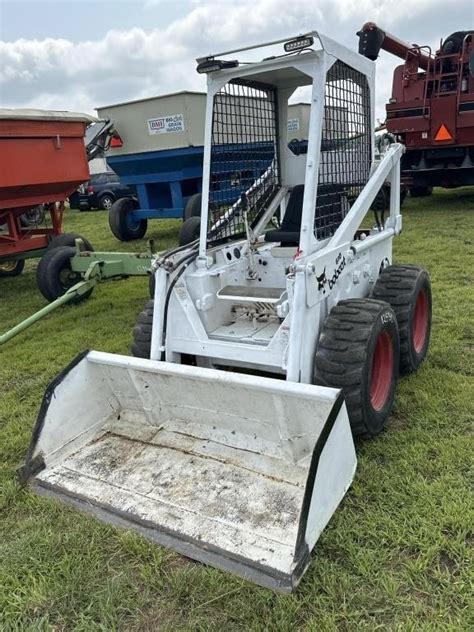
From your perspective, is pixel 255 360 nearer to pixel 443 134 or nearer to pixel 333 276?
pixel 333 276

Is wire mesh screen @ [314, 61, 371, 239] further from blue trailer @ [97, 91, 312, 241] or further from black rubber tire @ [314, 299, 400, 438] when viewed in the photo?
blue trailer @ [97, 91, 312, 241]

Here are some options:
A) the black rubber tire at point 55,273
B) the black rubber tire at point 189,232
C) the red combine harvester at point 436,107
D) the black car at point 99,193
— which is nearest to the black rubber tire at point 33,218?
the black rubber tire at point 55,273

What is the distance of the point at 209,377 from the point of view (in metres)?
2.67

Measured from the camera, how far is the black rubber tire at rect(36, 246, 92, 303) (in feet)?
19.0

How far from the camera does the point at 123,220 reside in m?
9.96

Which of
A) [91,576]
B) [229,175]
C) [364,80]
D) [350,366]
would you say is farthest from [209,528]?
[364,80]

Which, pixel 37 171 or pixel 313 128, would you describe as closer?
pixel 313 128

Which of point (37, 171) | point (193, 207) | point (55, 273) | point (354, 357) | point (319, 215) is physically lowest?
point (55, 273)

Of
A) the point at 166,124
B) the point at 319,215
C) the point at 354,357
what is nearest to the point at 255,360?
the point at 354,357

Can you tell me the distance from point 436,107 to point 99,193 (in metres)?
11.1

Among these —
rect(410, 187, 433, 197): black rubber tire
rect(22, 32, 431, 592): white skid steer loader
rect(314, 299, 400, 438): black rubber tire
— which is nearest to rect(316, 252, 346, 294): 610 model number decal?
rect(22, 32, 431, 592): white skid steer loader

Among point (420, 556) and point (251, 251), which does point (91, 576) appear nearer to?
point (420, 556)

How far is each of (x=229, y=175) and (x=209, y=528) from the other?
238cm

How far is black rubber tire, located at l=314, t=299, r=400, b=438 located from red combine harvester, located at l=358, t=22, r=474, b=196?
742cm
